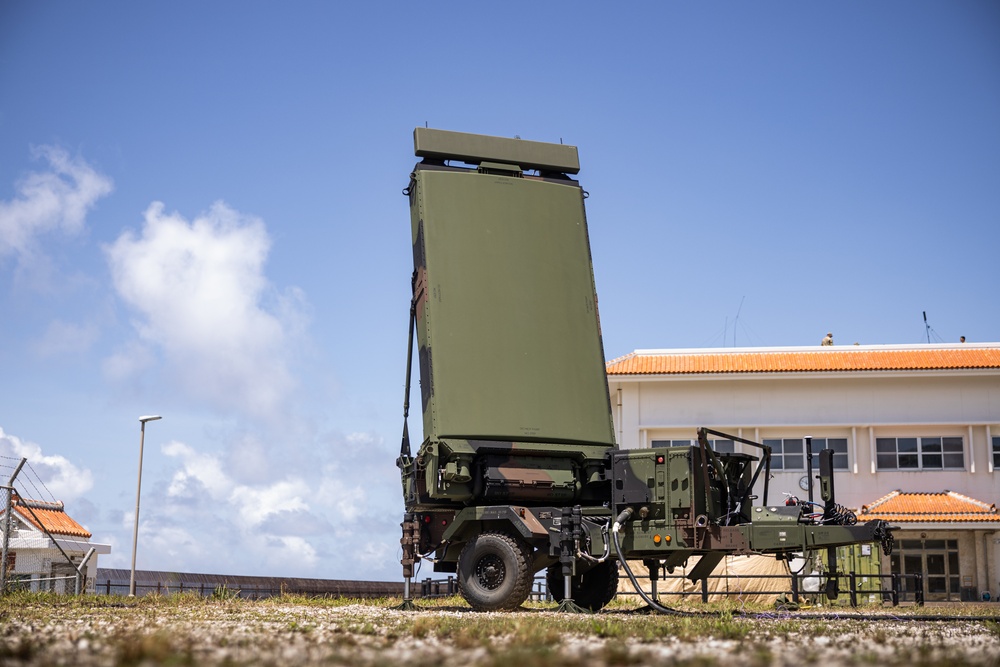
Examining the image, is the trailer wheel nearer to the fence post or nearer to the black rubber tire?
the black rubber tire

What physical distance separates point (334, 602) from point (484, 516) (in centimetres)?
366

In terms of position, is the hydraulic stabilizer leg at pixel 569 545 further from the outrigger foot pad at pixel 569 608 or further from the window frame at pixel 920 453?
the window frame at pixel 920 453

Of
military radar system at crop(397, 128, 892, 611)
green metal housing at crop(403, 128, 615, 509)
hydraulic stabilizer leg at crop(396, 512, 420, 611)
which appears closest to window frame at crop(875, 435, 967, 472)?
military radar system at crop(397, 128, 892, 611)

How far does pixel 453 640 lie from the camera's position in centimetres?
762

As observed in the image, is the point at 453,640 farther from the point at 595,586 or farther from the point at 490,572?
the point at 595,586

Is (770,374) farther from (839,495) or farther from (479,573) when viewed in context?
(479,573)

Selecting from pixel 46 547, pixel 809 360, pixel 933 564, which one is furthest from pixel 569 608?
pixel 809 360

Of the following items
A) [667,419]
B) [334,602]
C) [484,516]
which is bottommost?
[334,602]

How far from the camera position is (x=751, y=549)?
12.1 meters

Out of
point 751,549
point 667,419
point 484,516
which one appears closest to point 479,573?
point 484,516

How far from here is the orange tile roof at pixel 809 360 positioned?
3262cm

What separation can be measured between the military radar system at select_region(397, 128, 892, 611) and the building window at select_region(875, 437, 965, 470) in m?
21.1

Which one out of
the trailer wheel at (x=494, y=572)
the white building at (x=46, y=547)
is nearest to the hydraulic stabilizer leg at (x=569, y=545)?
the trailer wheel at (x=494, y=572)

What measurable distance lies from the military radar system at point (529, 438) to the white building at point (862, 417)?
62.2 feet
